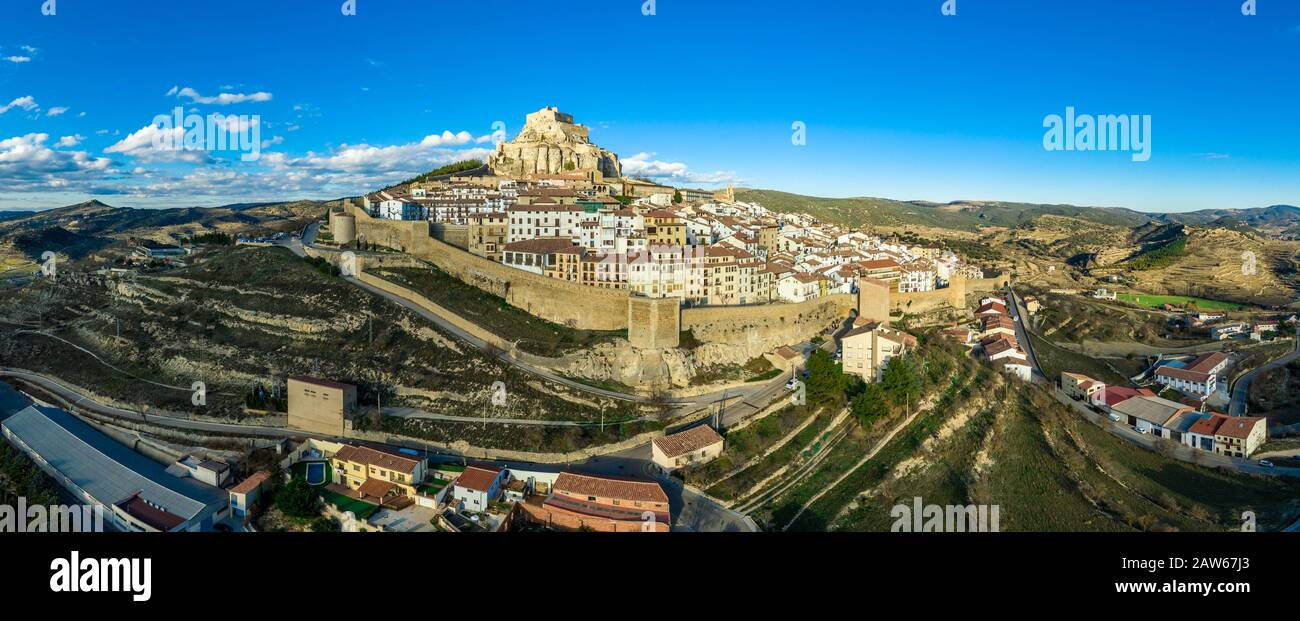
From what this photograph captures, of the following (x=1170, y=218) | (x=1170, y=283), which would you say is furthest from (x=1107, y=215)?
(x=1170, y=283)

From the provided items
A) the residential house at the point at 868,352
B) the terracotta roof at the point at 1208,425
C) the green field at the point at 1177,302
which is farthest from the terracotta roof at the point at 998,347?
the green field at the point at 1177,302

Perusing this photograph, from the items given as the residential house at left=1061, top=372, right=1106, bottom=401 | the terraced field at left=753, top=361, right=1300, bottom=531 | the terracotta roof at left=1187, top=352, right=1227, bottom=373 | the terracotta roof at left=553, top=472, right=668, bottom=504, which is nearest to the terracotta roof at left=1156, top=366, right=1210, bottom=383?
the terracotta roof at left=1187, top=352, right=1227, bottom=373

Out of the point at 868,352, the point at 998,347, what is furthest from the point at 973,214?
the point at 868,352

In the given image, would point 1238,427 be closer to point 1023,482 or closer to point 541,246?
point 1023,482

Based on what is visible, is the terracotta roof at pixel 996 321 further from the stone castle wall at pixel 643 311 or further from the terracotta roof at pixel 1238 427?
the terracotta roof at pixel 1238 427

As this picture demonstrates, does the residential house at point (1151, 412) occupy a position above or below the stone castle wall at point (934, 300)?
below
